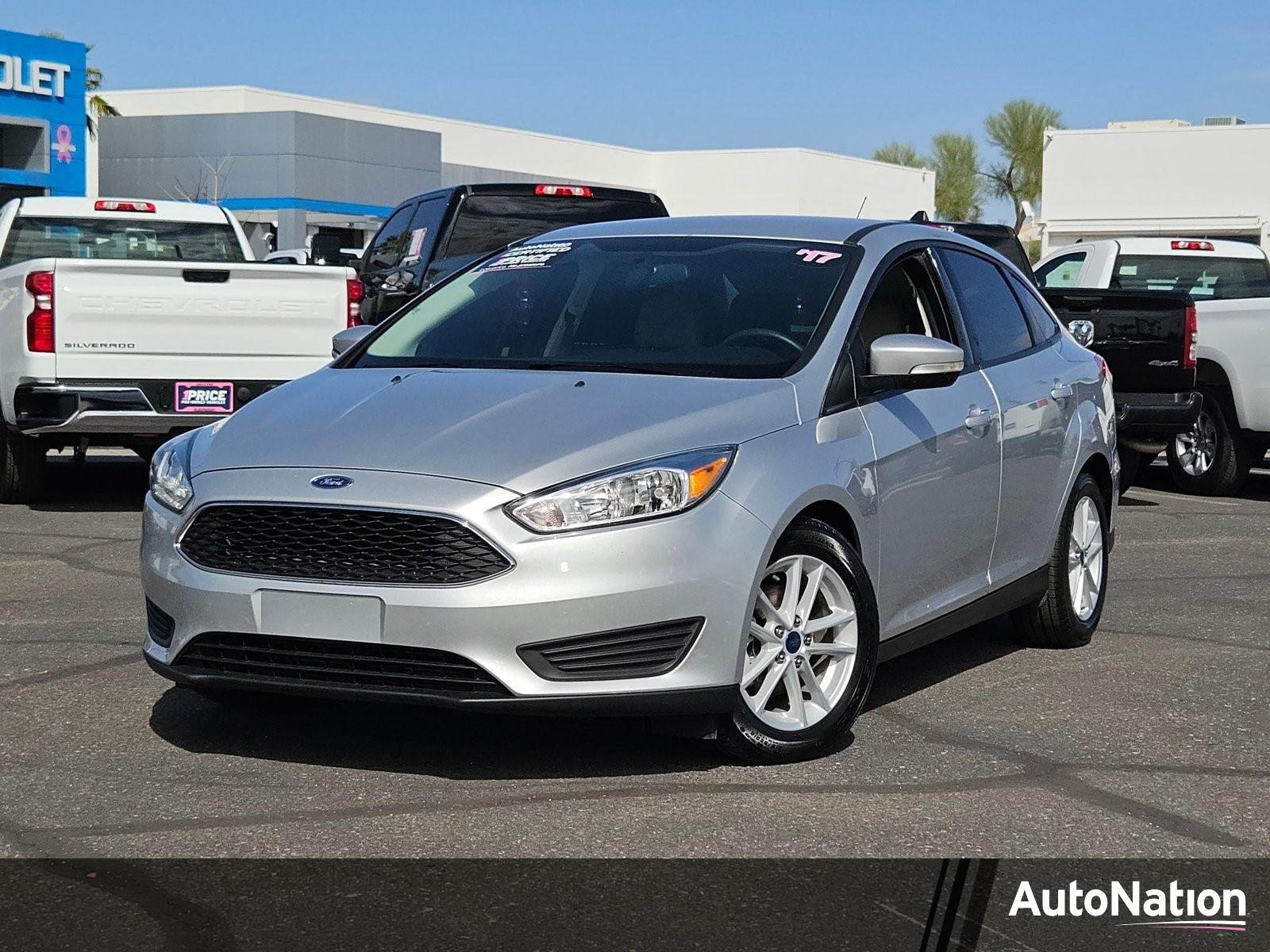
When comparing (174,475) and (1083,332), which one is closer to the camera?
(174,475)

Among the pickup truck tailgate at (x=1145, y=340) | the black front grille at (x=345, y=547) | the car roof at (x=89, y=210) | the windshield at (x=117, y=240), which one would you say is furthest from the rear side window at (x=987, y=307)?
the car roof at (x=89, y=210)

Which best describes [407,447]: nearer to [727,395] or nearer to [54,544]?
[727,395]

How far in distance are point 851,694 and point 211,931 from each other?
2.29 m

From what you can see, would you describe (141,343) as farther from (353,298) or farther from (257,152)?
(257,152)

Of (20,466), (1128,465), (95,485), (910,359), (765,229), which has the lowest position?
(95,485)

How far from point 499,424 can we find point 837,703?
129 cm

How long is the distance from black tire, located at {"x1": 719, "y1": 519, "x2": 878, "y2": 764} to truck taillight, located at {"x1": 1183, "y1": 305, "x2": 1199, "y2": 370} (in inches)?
291

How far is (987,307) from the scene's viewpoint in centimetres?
730

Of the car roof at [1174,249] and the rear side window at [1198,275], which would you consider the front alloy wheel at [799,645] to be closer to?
the rear side window at [1198,275]

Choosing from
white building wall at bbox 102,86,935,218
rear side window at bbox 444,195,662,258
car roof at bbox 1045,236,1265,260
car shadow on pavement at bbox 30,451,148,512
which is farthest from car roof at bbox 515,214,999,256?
white building wall at bbox 102,86,935,218

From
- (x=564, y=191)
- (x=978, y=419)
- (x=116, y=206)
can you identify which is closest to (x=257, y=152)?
(x=116, y=206)

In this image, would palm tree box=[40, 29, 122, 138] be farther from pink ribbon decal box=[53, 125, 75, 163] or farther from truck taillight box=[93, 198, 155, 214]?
truck taillight box=[93, 198, 155, 214]

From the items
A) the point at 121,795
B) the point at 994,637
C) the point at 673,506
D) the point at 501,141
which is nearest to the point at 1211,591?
the point at 994,637

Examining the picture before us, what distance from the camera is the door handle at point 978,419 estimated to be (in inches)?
259
